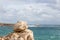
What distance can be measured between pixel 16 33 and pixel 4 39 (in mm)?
837

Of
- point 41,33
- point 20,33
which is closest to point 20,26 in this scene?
point 20,33

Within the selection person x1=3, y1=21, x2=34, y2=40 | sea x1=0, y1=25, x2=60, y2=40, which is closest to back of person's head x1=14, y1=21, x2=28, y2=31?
person x1=3, y1=21, x2=34, y2=40

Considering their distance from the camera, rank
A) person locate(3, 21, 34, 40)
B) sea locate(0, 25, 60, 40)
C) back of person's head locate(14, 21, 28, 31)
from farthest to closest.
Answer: sea locate(0, 25, 60, 40) < back of person's head locate(14, 21, 28, 31) < person locate(3, 21, 34, 40)

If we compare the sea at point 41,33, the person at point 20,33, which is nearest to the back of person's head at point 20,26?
the person at point 20,33

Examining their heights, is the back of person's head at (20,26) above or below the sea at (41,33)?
above

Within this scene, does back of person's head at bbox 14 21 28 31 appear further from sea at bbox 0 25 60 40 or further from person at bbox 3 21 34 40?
sea at bbox 0 25 60 40

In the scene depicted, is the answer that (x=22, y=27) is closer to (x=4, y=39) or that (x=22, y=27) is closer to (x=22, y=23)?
(x=22, y=23)

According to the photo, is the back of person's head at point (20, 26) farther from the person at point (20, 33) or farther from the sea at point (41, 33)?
the sea at point (41, 33)

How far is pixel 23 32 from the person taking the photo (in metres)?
17.7

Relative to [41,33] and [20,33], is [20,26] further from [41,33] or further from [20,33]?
[41,33]

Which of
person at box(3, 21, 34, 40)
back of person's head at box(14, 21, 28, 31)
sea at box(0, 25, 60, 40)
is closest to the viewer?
person at box(3, 21, 34, 40)

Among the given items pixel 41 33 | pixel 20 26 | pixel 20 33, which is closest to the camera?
pixel 20 26

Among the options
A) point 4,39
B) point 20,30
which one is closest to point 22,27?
point 20,30

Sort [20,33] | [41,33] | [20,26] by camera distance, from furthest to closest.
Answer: [41,33]
[20,33]
[20,26]
